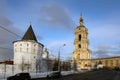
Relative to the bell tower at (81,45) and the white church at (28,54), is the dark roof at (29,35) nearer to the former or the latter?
the white church at (28,54)

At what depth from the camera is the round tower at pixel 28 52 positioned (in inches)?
4592

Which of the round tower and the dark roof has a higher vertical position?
the dark roof

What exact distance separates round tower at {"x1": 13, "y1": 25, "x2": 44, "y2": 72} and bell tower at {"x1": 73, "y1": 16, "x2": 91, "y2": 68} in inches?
2138

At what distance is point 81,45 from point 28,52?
62.6 metres

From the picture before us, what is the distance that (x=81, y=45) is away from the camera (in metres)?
176

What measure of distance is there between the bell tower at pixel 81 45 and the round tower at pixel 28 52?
54.3 meters

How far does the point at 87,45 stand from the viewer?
179 metres

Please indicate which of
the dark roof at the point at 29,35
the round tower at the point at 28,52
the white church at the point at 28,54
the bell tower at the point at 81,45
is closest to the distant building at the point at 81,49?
the bell tower at the point at 81,45

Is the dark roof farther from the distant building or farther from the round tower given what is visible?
the distant building

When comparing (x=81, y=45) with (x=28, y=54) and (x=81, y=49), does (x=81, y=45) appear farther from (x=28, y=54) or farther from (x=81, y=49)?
(x=28, y=54)

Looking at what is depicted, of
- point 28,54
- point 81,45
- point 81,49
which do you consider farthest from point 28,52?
point 81,45

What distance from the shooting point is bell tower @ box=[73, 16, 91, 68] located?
175m

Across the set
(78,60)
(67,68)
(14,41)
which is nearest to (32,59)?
(14,41)

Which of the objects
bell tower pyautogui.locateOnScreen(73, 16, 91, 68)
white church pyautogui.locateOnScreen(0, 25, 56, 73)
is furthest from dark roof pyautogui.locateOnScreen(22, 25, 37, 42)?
bell tower pyautogui.locateOnScreen(73, 16, 91, 68)
